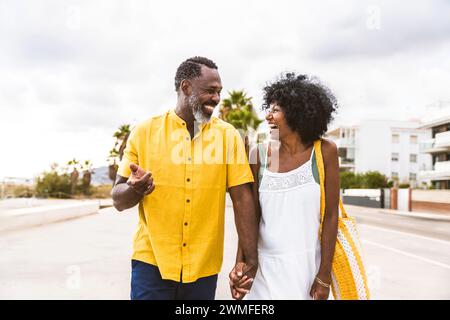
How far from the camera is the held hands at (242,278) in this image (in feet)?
8.54

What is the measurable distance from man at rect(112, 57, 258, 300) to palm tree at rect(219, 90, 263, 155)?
33.7 metres

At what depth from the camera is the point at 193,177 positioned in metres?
2.47

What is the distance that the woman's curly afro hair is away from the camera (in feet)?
8.60

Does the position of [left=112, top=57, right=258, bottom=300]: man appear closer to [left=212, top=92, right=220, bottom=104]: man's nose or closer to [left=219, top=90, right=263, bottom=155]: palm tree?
[left=212, top=92, right=220, bottom=104]: man's nose

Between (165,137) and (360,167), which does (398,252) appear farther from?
(360,167)

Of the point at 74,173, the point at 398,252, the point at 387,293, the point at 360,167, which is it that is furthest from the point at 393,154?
the point at 387,293

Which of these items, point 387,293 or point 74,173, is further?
point 74,173

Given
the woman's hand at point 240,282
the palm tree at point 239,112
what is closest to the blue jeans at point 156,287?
the woman's hand at point 240,282

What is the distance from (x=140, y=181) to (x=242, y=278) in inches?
31.3

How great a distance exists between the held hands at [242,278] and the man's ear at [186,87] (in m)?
0.94

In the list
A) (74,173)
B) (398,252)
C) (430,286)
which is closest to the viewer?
(430,286)

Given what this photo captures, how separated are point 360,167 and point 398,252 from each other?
5800 centimetres

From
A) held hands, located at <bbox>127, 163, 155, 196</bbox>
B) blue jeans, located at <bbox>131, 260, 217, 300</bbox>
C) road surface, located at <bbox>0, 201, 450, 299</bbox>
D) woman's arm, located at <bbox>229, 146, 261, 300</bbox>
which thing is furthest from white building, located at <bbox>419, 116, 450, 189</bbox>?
held hands, located at <bbox>127, 163, 155, 196</bbox>

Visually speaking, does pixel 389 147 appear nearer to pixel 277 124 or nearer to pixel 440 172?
pixel 440 172
